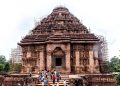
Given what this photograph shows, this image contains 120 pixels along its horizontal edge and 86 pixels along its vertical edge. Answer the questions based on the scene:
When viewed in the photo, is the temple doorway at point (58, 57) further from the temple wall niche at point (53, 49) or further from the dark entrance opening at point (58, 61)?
the temple wall niche at point (53, 49)

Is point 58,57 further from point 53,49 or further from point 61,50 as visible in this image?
point 53,49

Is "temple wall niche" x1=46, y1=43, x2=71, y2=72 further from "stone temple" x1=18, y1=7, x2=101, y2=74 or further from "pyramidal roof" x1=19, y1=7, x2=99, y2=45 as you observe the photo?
"pyramidal roof" x1=19, y1=7, x2=99, y2=45

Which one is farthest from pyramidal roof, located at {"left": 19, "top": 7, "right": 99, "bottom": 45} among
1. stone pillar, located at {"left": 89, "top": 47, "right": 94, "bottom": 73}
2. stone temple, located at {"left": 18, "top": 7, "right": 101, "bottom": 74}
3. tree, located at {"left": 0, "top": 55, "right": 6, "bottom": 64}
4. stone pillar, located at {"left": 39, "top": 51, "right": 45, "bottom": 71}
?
tree, located at {"left": 0, "top": 55, "right": 6, "bottom": 64}

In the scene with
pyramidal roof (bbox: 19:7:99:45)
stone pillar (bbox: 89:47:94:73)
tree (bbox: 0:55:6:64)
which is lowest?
stone pillar (bbox: 89:47:94:73)

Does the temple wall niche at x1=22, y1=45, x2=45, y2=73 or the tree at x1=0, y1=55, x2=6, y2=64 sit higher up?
the tree at x1=0, y1=55, x2=6, y2=64

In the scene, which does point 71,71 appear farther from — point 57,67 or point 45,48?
point 45,48

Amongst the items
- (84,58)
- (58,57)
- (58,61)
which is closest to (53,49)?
(58,57)

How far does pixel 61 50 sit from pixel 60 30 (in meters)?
2.51

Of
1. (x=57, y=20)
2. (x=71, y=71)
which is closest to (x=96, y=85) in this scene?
(x=71, y=71)

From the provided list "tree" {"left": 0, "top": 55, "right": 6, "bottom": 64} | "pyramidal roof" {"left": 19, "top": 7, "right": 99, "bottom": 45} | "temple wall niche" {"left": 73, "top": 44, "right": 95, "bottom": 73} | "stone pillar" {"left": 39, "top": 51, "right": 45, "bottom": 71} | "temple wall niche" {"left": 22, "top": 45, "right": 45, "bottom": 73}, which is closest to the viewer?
"pyramidal roof" {"left": 19, "top": 7, "right": 99, "bottom": 45}

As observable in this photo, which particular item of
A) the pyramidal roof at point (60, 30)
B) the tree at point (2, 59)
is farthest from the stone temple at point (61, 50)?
the tree at point (2, 59)

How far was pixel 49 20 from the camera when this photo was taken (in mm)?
41656

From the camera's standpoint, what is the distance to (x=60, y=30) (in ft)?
127

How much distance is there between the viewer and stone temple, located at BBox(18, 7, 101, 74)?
37.7 metres
